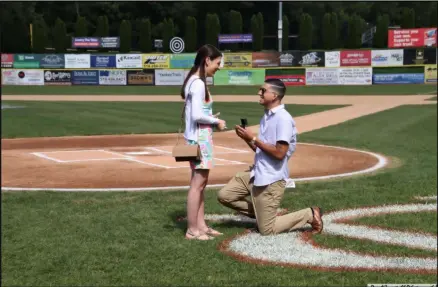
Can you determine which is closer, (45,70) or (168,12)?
Result: (45,70)

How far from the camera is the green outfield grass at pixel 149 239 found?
5.43 meters

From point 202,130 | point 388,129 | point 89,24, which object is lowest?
point 388,129

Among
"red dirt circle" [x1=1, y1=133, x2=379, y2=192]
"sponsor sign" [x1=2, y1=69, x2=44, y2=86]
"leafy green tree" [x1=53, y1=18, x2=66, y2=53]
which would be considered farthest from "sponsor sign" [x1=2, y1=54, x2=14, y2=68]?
"red dirt circle" [x1=1, y1=133, x2=379, y2=192]

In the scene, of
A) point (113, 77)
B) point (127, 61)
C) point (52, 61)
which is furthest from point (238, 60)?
point (52, 61)

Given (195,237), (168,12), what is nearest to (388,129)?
(195,237)

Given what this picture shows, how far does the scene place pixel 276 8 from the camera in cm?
7875

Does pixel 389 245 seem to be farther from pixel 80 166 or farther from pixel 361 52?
pixel 361 52

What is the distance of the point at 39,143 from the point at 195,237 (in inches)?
417

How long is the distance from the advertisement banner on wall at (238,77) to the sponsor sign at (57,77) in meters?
11.9

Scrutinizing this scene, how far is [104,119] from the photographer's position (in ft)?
75.6

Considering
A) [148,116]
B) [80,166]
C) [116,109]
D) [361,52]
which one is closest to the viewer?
[80,166]

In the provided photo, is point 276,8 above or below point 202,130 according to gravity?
above

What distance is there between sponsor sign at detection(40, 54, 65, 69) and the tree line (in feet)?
22.9

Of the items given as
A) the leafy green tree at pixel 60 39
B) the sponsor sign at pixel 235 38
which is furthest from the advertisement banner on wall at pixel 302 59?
the leafy green tree at pixel 60 39
